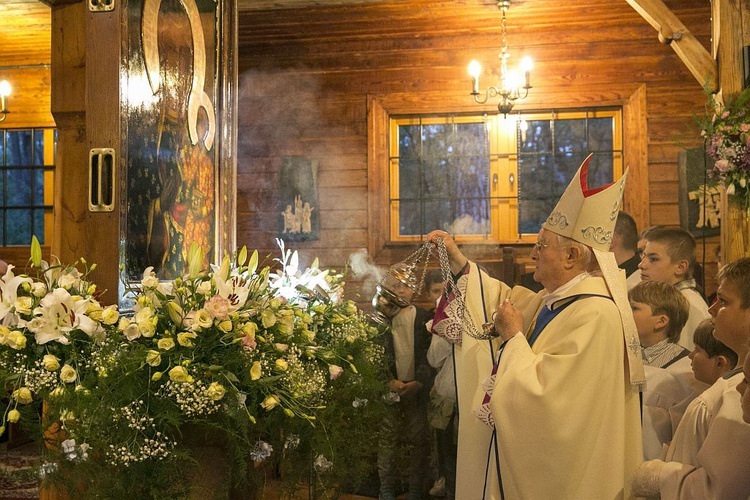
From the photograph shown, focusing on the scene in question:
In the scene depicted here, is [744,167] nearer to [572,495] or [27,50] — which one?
[572,495]

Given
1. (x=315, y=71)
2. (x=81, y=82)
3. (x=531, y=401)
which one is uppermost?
(x=315, y=71)

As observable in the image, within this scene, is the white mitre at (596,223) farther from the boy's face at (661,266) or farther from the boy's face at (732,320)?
the boy's face at (661,266)

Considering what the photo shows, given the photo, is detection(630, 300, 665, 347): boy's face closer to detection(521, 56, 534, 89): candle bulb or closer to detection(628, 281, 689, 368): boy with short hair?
detection(628, 281, 689, 368): boy with short hair

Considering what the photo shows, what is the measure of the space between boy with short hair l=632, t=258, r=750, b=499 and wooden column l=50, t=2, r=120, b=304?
6.37ft

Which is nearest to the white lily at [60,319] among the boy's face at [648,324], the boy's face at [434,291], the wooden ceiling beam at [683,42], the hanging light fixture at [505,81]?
the boy's face at [648,324]

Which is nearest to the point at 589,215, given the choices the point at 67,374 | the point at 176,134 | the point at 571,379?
the point at 571,379

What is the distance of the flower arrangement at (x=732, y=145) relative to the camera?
14.6 feet

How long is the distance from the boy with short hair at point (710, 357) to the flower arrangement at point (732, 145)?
1496mm

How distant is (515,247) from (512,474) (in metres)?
4.52

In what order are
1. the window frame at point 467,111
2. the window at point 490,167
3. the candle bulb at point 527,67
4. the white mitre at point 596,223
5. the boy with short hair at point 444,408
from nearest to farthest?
the white mitre at point 596,223 → the boy with short hair at point 444,408 → the candle bulb at point 527,67 → the window frame at point 467,111 → the window at point 490,167

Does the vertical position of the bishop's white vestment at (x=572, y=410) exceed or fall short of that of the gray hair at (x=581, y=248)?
it falls short

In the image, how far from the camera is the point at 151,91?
10.6ft

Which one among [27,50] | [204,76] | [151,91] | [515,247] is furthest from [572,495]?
[27,50]

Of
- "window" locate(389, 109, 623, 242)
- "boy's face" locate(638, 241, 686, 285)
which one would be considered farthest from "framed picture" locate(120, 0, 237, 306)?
"window" locate(389, 109, 623, 242)
